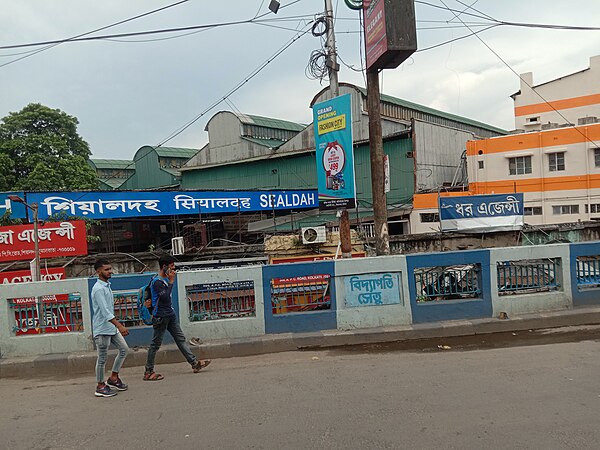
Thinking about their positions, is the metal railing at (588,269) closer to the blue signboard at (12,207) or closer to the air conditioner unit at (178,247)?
the air conditioner unit at (178,247)

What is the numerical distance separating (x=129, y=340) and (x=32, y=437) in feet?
8.42

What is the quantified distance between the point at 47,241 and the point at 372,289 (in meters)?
10.6

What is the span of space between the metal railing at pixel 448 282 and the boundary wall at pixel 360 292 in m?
0.02

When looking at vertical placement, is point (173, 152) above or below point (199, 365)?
above

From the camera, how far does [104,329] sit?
4.97m

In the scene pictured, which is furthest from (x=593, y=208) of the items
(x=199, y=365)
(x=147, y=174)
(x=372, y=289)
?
(x=147, y=174)

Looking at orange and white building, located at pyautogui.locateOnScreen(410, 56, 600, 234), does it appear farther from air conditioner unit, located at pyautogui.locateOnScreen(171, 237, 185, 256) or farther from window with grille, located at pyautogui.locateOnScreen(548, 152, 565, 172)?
air conditioner unit, located at pyautogui.locateOnScreen(171, 237, 185, 256)

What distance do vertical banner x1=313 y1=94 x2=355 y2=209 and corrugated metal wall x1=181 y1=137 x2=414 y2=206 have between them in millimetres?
17043

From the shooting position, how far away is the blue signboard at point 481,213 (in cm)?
1725

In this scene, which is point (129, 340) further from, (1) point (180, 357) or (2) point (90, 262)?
(2) point (90, 262)

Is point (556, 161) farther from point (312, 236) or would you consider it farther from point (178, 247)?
point (178, 247)

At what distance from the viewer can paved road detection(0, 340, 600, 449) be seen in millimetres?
3678

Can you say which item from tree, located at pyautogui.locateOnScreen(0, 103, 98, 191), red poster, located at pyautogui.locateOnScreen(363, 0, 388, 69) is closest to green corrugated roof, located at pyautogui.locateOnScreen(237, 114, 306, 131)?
tree, located at pyautogui.locateOnScreen(0, 103, 98, 191)

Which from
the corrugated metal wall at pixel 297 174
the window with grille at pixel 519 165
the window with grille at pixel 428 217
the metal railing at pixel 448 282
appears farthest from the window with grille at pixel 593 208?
the metal railing at pixel 448 282
